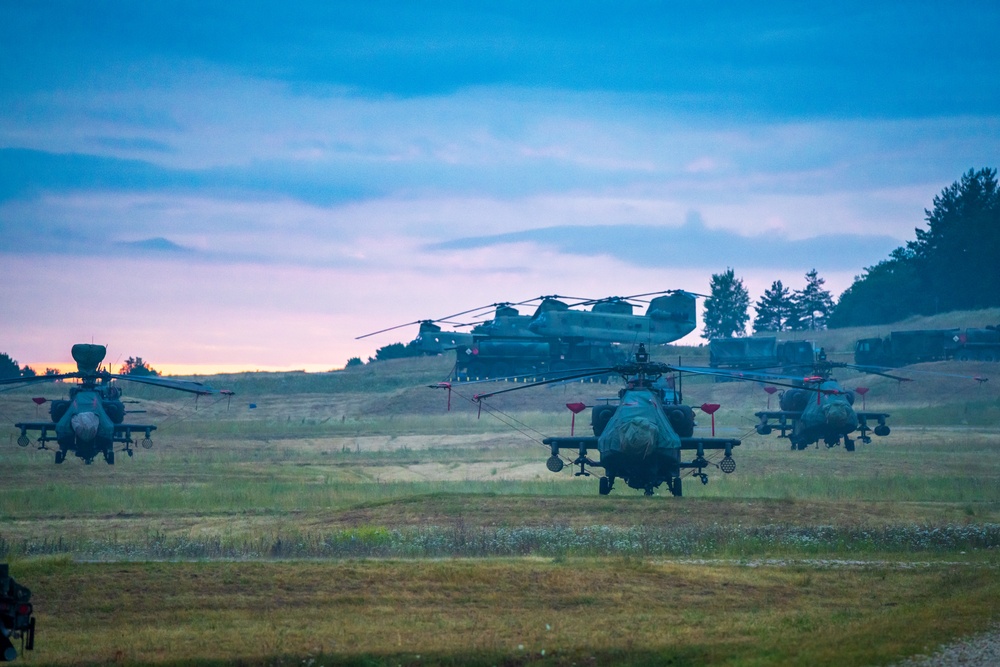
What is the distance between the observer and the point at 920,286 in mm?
118562

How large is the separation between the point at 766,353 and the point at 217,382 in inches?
1717

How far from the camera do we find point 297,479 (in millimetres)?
38750

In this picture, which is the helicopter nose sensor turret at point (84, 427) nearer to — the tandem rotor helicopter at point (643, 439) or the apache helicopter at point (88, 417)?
the apache helicopter at point (88, 417)

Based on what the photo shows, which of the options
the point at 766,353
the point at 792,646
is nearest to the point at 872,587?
the point at 792,646

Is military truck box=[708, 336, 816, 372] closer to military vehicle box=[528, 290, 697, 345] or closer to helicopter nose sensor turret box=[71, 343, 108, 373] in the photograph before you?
military vehicle box=[528, 290, 697, 345]

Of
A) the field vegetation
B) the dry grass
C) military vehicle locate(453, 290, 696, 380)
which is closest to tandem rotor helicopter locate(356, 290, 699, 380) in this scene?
military vehicle locate(453, 290, 696, 380)

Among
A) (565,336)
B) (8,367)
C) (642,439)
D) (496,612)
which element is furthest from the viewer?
(8,367)

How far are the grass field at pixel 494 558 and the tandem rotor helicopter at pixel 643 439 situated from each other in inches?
42.1

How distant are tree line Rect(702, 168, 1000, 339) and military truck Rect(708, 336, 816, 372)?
38.2m

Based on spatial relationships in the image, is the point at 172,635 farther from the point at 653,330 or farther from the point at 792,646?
the point at 653,330

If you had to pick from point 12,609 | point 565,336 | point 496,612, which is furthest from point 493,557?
point 565,336

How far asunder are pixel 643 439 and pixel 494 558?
7.64 meters

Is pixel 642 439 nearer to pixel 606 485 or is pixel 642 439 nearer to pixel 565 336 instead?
pixel 606 485

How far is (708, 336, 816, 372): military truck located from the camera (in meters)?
68.7
